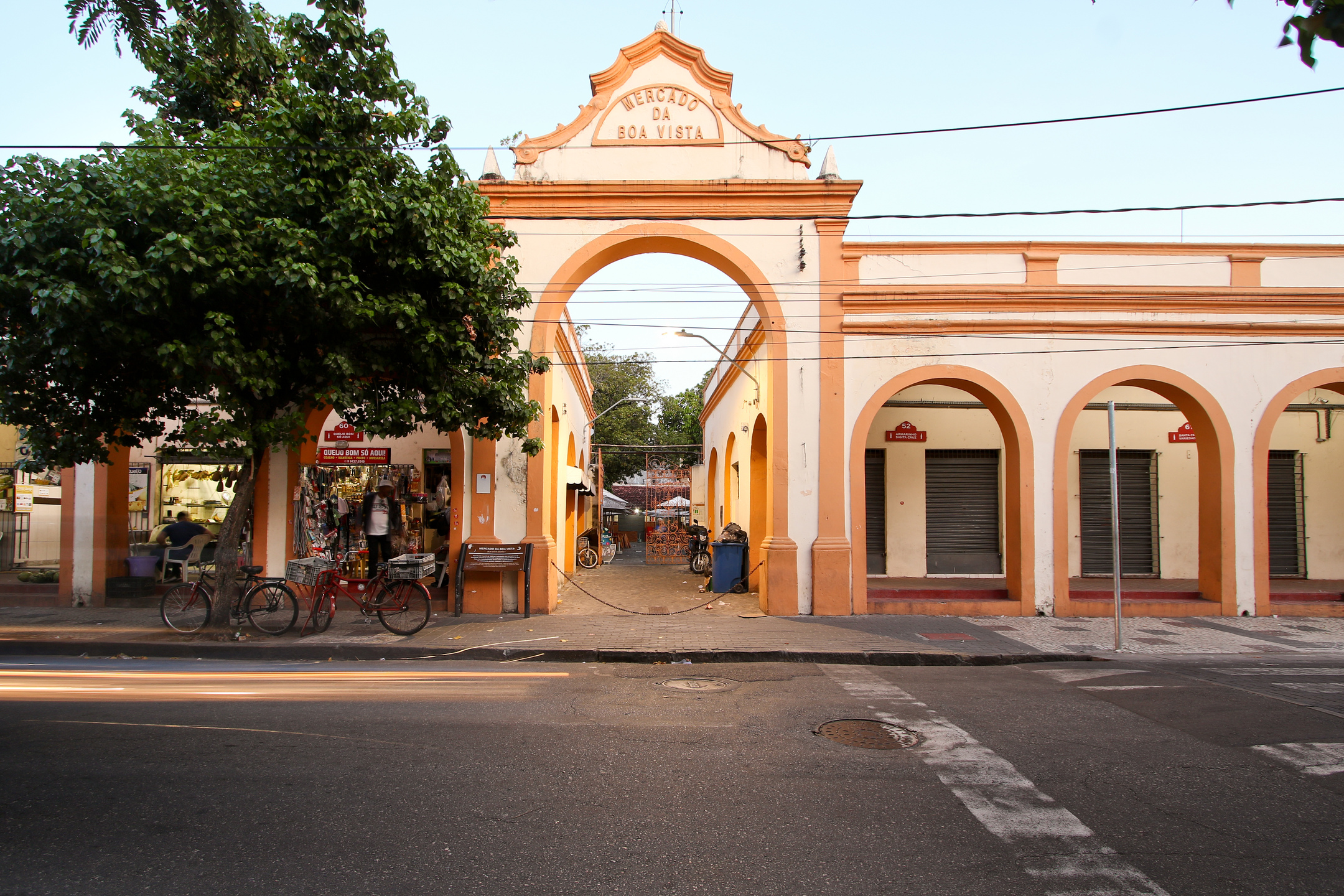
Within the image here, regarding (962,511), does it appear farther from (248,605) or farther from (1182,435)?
(248,605)

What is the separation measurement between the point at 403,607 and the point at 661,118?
28.1ft

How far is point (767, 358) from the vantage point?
1209 cm

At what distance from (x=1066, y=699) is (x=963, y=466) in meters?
8.56

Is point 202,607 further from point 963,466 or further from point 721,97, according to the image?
Answer: point 963,466

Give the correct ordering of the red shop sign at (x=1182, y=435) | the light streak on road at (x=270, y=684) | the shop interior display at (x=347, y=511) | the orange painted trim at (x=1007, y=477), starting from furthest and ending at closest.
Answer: the red shop sign at (x=1182, y=435), the shop interior display at (x=347, y=511), the orange painted trim at (x=1007, y=477), the light streak on road at (x=270, y=684)

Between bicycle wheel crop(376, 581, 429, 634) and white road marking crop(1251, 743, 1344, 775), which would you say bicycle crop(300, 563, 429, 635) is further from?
white road marking crop(1251, 743, 1344, 775)

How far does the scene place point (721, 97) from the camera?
38.9ft

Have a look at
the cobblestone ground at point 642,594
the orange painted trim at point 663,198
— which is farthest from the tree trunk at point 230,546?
the orange painted trim at point 663,198

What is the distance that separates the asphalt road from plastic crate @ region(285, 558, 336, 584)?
2.53 meters

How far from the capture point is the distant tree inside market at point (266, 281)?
305 inches

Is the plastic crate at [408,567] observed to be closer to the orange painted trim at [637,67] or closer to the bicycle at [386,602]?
the bicycle at [386,602]

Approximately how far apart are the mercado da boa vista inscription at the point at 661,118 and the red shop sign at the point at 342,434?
21.8ft

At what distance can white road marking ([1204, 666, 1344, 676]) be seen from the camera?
7883mm

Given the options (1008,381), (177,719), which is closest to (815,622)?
(1008,381)
